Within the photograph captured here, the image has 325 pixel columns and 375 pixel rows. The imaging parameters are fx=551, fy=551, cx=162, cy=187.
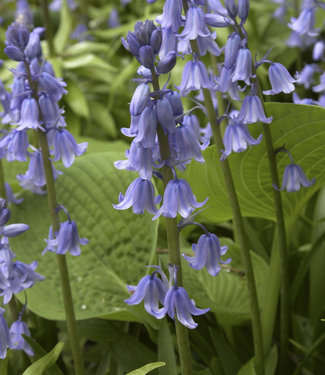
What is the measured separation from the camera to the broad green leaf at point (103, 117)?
2951 mm

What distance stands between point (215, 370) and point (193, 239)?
580mm

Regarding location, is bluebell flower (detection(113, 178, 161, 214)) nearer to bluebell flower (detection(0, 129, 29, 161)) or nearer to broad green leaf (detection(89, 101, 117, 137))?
bluebell flower (detection(0, 129, 29, 161))

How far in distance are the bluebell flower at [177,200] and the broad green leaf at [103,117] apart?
1.98 metres

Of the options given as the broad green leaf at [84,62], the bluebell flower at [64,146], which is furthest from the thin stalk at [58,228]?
the broad green leaf at [84,62]

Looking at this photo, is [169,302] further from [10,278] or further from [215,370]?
[215,370]

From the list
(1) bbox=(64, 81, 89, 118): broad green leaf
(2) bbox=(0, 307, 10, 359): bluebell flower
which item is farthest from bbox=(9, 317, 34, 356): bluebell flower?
(1) bbox=(64, 81, 89, 118): broad green leaf

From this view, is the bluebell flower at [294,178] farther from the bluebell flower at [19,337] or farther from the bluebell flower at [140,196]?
the bluebell flower at [19,337]

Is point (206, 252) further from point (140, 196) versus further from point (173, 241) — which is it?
point (140, 196)

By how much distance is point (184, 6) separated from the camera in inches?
44.1

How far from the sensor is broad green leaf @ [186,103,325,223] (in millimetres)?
1262

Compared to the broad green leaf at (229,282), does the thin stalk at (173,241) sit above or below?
above

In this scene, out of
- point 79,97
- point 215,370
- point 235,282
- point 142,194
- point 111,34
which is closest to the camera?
point 142,194

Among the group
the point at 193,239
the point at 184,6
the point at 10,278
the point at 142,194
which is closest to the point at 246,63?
the point at 184,6

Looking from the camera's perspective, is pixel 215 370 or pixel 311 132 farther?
pixel 215 370
